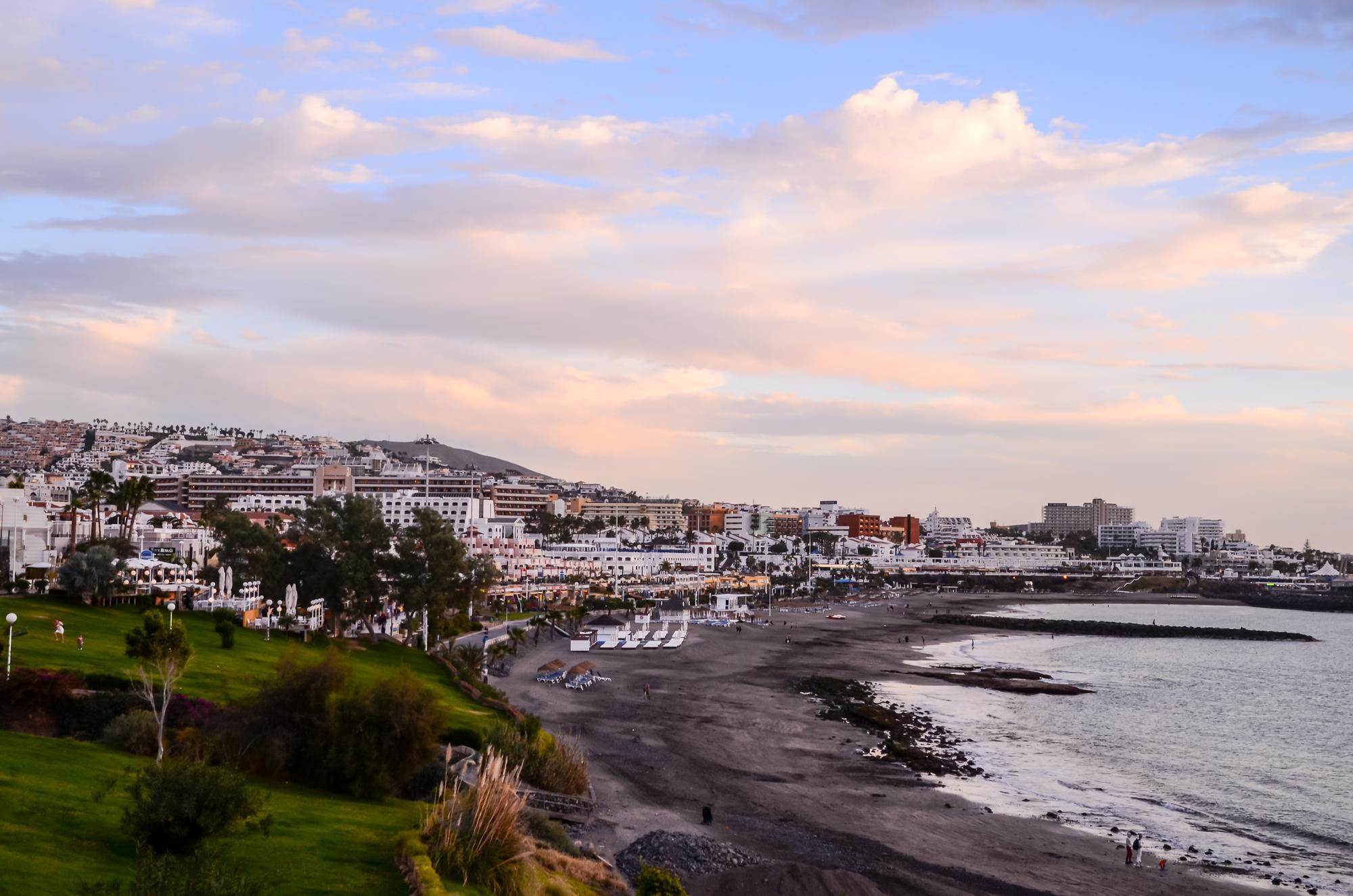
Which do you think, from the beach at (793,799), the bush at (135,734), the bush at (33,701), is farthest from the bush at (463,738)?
the bush at (33,701)

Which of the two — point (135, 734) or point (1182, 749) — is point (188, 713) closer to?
point (135, 734)

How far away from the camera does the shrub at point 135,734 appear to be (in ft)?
79.0

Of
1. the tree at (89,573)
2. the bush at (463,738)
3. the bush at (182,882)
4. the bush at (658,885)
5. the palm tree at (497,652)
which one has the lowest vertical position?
the palm tree at (497,652)

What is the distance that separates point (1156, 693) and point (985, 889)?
154ft

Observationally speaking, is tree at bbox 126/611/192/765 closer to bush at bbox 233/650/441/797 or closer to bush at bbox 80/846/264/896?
bush at bbox 233/650/441/797

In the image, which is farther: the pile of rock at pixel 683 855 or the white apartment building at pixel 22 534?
the white apartment building at pixel 22 534

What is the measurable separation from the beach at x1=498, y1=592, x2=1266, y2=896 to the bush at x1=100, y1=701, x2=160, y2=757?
33.6 ft

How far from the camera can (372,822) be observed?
2197 cm

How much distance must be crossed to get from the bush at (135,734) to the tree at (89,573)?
2410 centimetres

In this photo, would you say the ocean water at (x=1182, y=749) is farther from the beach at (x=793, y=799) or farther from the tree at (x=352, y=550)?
the tree at (x=352, y=550)

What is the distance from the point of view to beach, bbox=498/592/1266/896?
1150 inches

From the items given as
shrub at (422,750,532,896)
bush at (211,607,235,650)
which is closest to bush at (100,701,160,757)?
shrub at (422,750,532,896)

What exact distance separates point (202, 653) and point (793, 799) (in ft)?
64.3

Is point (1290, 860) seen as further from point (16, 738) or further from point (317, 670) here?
point (16, 738)
